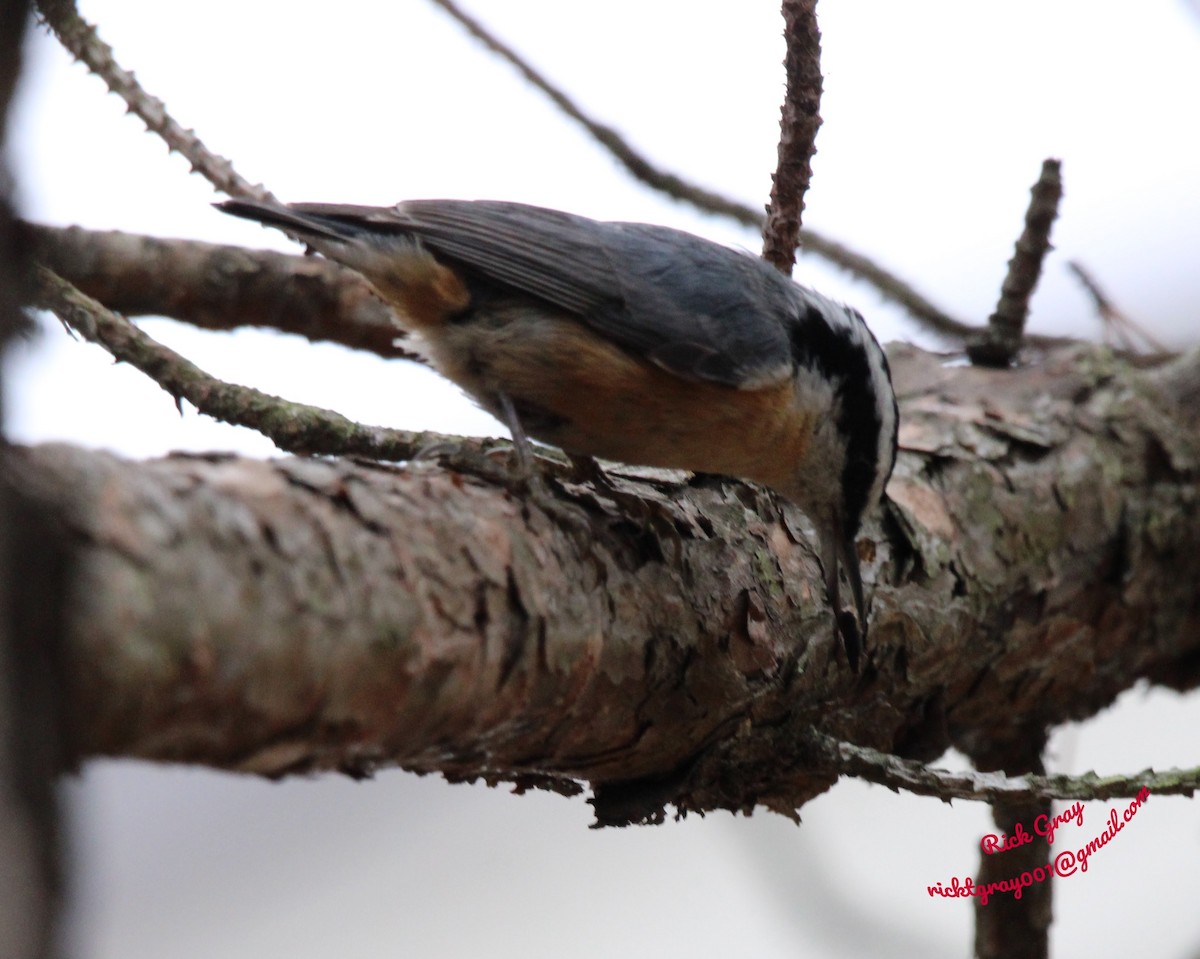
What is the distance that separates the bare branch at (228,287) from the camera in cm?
253

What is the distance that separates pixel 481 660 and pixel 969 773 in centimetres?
80

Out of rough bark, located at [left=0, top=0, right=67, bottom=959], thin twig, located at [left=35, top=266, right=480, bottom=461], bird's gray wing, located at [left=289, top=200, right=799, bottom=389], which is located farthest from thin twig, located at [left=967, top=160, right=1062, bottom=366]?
rough bark, located at [left=0, top=0, right=67, bottom=959]

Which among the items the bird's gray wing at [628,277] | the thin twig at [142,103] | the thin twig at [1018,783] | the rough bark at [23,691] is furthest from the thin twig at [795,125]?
the rough bark at [23,691]

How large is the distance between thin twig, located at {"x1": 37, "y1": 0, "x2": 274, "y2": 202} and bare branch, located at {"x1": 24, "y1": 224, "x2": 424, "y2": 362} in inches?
10.6

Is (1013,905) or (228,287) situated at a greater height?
(228,287)

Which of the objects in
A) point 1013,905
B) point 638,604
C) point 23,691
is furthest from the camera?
point 1013,905

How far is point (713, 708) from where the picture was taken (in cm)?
168

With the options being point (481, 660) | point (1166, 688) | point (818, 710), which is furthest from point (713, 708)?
point (1166, 688)

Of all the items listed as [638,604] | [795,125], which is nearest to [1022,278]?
[795,125]

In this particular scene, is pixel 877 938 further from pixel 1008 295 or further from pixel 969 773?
pixel 1008 295

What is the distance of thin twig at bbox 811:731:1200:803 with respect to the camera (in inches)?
64.9

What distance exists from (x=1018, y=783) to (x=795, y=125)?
1.24 metres

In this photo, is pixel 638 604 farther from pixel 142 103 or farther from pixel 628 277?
pixel 142 103

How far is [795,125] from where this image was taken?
2217mm
